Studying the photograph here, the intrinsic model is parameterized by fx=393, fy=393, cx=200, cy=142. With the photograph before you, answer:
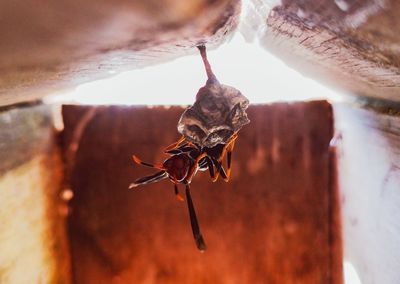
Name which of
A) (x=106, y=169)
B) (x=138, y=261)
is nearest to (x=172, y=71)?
(x=106, y=169)

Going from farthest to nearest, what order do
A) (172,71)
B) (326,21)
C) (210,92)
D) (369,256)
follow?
1. (172,71)
2. (369,256)
3. (210,92)
4. (326,21)

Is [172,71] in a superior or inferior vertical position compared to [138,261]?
superior

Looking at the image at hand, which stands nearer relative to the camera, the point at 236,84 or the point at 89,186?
the point at 236,84

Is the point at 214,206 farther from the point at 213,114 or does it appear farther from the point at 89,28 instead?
the point at 89,28

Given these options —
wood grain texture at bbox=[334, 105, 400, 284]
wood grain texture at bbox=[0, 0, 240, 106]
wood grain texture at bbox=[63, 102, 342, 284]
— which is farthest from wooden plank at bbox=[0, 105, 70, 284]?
wood grain texture at bbox=[334, 105, 400, 284]

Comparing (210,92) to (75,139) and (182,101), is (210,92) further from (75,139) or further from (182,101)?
(75,139)

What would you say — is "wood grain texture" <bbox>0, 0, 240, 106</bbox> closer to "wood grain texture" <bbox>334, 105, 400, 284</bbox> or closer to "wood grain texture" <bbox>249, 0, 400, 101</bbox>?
"wood grain texture" <bbox>249, 0, 400, 101</bbox>
